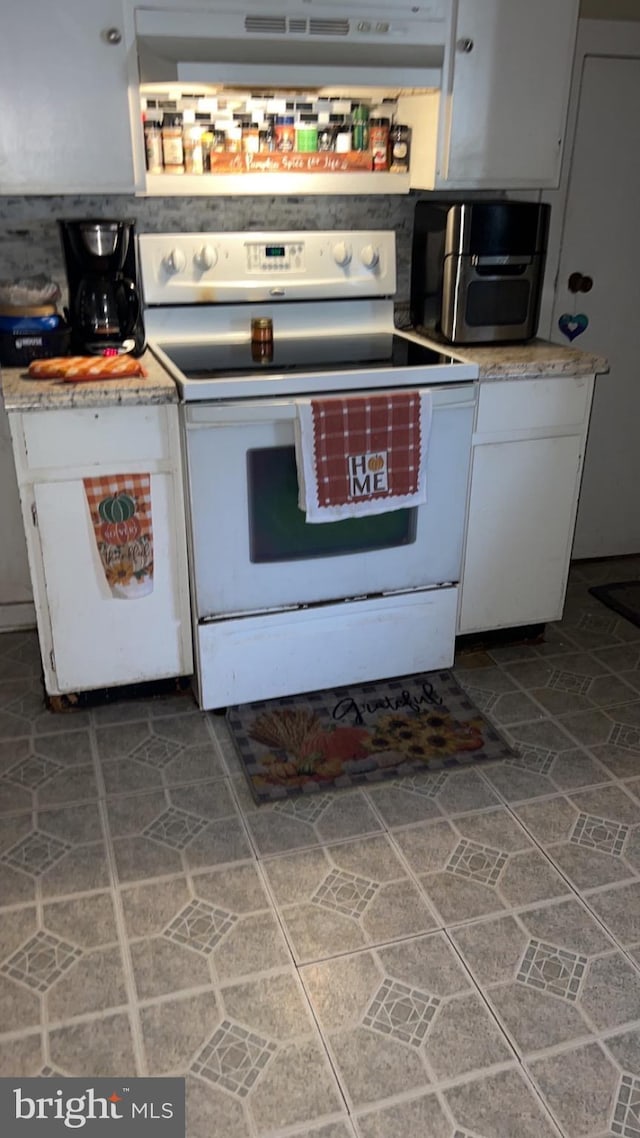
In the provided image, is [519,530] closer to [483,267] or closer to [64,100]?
[483,267]

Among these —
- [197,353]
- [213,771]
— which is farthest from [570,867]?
[197,353]

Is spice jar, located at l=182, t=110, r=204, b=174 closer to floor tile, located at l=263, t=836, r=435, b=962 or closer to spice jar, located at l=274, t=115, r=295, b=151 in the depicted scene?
spice jar, located at l=274, t=115, r=295, b=151

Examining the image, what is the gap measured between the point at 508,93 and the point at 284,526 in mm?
1393

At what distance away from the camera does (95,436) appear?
2225 millimetres

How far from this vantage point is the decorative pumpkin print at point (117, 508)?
2293 millimetres

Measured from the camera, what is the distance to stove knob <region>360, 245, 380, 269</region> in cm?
278

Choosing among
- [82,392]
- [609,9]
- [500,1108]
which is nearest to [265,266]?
[82,392]

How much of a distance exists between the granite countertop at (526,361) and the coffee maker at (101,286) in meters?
0.91

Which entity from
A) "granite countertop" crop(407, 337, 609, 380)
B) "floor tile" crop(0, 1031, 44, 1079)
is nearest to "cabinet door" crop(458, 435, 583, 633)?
"granite countertop" crop(407, 337, 609, 380)

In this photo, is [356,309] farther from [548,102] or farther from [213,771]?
[213,771]

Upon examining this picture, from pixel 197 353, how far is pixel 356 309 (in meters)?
0.60

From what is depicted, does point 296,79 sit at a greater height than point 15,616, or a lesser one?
greater

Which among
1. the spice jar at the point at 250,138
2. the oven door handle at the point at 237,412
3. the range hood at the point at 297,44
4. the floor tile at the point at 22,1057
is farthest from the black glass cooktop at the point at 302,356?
the floor tile at the point at 22,1057

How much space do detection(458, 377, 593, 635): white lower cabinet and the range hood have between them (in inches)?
36.2
